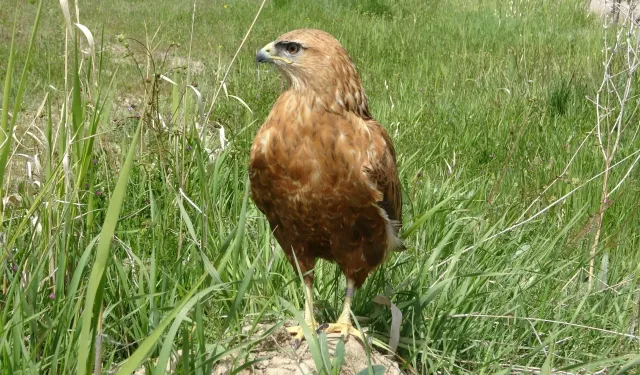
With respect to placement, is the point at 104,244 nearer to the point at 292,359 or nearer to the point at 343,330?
the point at 292,359

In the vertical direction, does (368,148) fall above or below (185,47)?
above

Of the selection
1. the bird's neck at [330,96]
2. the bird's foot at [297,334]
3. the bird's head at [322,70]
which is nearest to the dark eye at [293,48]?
the bird's head at [322,70]

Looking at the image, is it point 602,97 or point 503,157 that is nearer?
point 503,157

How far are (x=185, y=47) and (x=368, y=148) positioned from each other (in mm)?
6941

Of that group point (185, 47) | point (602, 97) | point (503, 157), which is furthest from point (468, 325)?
point (185, 47)

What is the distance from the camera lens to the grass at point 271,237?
1.94m

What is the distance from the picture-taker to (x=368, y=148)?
7.80 feet

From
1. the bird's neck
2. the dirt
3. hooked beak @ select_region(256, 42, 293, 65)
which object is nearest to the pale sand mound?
the dirt

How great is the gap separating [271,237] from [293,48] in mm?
949

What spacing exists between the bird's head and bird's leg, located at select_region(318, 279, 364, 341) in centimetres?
65

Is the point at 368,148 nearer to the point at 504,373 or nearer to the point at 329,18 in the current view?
the point at 504,373

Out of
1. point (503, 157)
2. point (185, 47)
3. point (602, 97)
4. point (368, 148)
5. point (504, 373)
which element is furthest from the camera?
point (185, 47)

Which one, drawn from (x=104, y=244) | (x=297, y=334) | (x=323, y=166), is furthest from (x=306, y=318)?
(x=104, y=244)

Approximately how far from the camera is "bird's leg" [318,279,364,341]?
8.17ft
